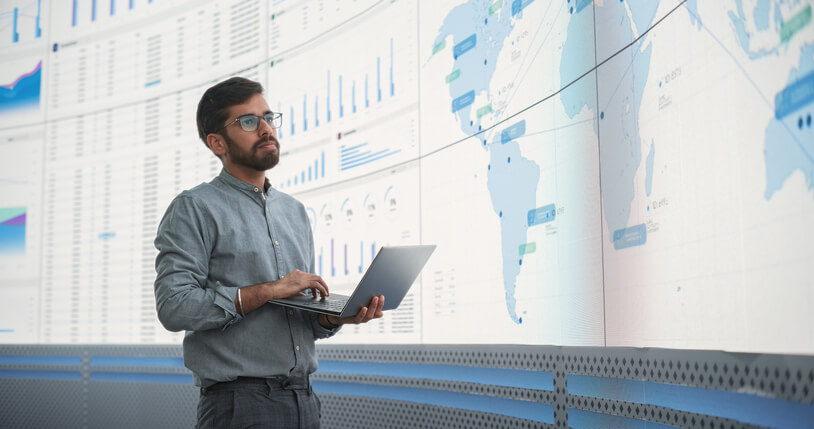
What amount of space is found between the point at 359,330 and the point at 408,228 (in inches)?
19.1

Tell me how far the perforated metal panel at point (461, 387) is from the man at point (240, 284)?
1.92ft

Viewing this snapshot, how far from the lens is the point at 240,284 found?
5.49 feet

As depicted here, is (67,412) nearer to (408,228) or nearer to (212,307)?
(408,228)

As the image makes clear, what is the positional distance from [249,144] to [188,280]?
376 mm

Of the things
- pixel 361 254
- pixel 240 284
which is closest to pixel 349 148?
pixel 361 254

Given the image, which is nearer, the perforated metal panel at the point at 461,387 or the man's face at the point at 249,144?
the perforated metal panel at the point at 461,387

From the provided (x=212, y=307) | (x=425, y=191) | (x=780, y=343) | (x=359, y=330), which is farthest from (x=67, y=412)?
(x=780, y=343)

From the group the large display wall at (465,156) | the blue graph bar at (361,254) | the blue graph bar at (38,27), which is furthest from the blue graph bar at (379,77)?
the blue graph bar at (38,27)

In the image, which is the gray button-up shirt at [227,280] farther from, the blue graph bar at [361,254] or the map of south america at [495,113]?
the blue graph bar at [361,254]

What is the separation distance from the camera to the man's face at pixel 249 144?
1.77 m

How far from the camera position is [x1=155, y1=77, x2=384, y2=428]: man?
1.59 metres

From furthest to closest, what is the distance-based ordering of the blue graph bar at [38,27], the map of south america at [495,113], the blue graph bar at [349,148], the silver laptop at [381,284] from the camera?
1. the blue graph bar at [38,27]
2. the blue graph bar at [349,148]
3. the map of south america at [495,113]
4. the silver laptop at [381,284]

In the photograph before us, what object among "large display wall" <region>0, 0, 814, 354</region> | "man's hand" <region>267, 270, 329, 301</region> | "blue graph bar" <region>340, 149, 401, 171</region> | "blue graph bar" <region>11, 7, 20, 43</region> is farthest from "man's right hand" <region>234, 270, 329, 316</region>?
"blue graph bar" <region>11, 7, 20, 43</region>

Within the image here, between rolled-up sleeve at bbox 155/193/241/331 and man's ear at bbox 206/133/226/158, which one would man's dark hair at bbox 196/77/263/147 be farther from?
rolled-up sleeve at bbox 155/193/241/331
